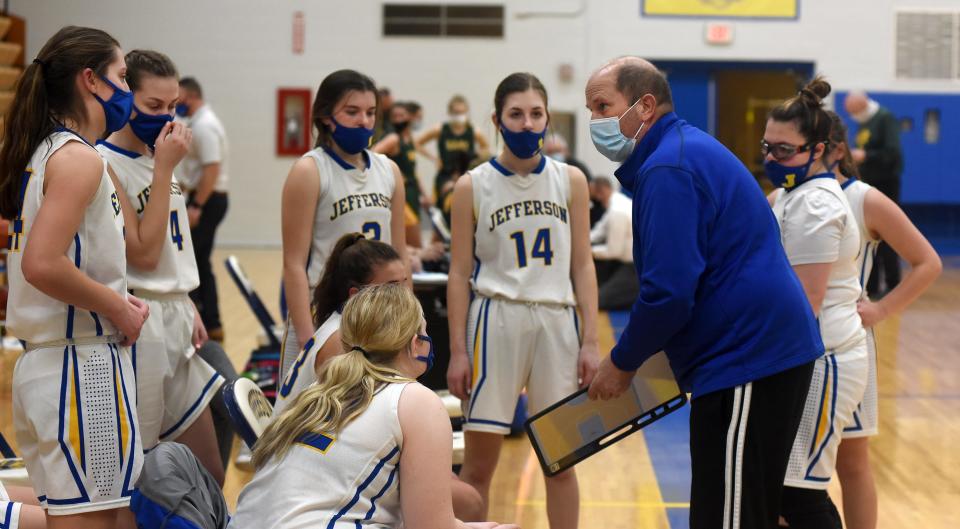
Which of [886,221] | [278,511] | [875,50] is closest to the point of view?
[278,511]

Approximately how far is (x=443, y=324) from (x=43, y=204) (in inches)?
146

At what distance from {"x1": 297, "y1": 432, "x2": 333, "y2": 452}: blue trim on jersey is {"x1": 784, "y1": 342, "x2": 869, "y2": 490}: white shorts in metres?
1.48

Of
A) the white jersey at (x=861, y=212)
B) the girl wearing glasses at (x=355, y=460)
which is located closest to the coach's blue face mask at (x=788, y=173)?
the white jersey at (x=861, y=212)

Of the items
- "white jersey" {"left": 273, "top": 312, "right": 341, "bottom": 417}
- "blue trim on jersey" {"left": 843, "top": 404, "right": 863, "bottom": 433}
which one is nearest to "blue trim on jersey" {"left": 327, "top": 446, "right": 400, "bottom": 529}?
"white jersey" {"left": 273, "top": 312, "right": 341, "bottom": 417}

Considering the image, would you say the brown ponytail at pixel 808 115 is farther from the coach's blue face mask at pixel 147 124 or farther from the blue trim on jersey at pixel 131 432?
the blue trim on jersey at pixel 131 432

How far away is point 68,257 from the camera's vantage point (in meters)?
2.57

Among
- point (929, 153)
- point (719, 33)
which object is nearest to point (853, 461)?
point (719, 33)

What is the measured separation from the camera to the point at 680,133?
8.75 feet

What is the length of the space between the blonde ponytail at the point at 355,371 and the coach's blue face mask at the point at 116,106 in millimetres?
780

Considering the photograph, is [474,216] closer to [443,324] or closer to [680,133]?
[680,133]

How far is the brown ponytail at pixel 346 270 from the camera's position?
3.11 meters

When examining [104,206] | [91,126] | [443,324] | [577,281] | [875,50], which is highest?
[875,50]

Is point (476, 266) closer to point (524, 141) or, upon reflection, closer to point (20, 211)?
point (524, 141)

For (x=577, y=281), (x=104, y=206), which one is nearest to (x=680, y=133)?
(x=577, y=281)
